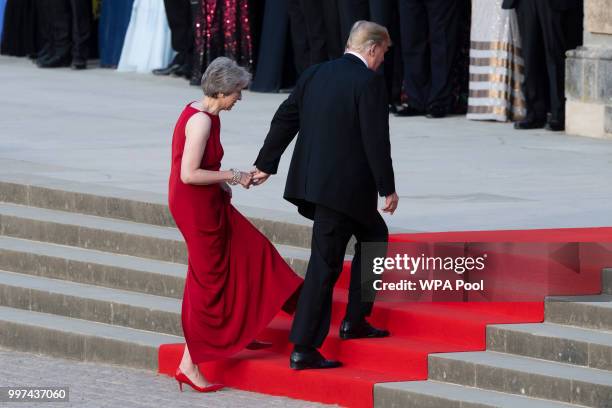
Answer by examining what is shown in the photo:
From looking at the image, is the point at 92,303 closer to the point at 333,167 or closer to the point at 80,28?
the point at 333,167

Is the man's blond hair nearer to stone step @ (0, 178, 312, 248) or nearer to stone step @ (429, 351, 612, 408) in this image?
stone step @ (429, 351, 612, 408)

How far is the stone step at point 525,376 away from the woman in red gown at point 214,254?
0.89 m

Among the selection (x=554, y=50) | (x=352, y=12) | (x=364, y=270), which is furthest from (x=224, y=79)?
(x=352, y=12)

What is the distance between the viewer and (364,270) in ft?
28.8

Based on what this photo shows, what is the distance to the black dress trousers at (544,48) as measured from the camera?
550 inches

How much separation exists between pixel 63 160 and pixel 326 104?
4.74 metres

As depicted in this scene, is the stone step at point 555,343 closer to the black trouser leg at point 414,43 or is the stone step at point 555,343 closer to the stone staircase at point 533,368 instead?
the stone staircase at point 533,368

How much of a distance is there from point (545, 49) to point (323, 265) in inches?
233

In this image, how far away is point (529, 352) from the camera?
336 inches

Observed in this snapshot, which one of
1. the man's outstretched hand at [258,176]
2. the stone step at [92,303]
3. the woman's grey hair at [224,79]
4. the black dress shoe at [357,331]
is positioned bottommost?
the stone step at [92,303]

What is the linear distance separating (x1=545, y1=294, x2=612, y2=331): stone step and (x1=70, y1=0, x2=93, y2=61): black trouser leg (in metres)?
10.7

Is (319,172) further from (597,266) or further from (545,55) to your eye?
(545,55)

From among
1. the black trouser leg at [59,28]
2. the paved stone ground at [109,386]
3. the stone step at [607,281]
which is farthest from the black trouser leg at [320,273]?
the black trouser leg at [59,28]

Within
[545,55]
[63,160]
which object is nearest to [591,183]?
[545,55]
